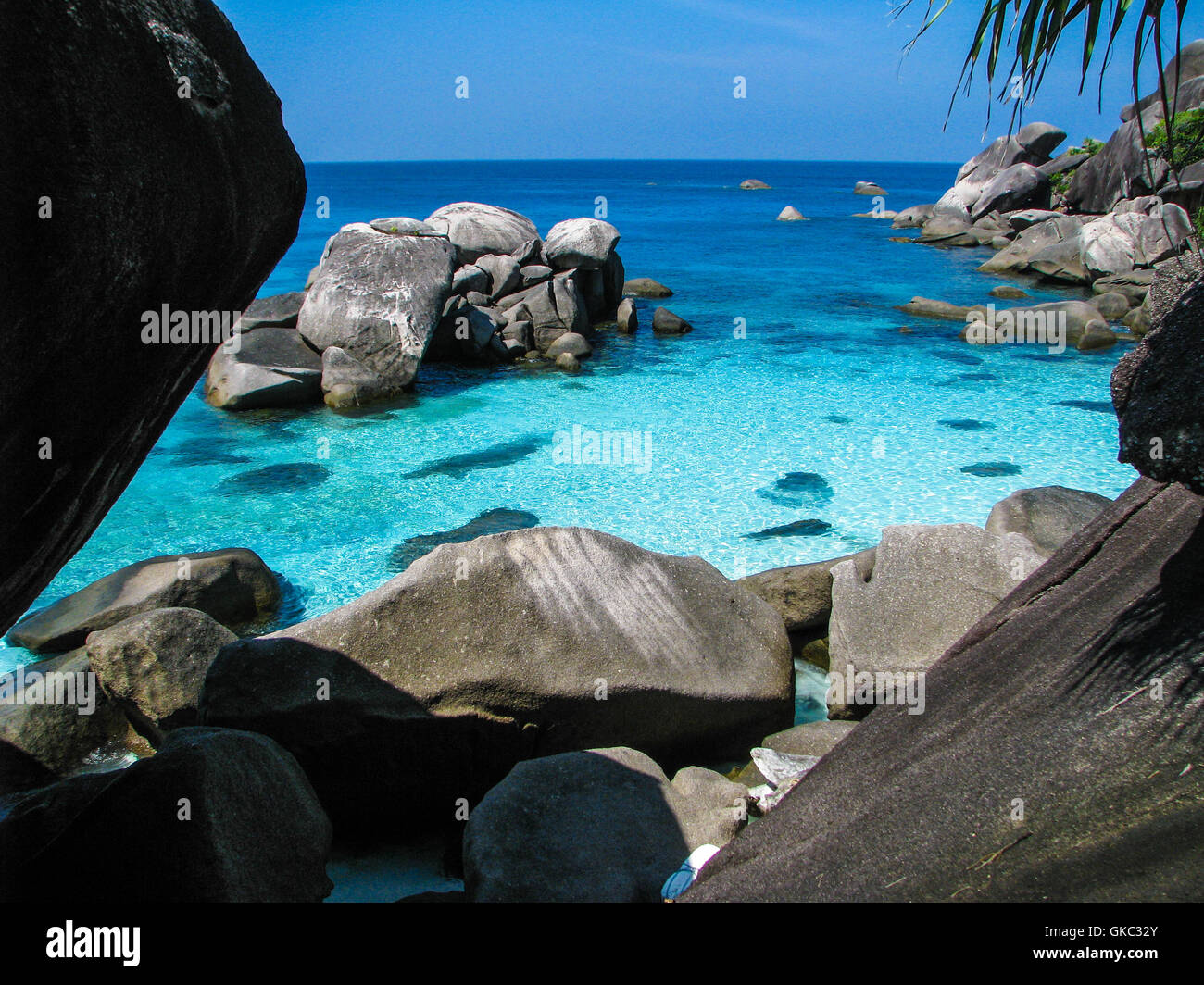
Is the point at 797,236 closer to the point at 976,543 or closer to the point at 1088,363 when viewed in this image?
the point at 1088,363

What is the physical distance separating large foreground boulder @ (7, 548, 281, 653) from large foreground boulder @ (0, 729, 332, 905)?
12.6ft

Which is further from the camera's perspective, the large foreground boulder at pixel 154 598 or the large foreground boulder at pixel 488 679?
the large foreground boulder at pixel 154 598

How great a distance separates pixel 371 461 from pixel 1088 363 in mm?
13970

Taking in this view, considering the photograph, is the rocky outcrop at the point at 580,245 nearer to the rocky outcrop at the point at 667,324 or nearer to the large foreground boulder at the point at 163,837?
the rocky outcrop at the point at 667,324

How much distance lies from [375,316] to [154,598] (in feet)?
28.2

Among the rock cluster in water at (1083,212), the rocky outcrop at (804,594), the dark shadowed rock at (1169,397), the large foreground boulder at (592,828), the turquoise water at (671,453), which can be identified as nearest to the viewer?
the dark shadowed rock at (1169,397)

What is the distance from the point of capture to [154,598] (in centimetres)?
783

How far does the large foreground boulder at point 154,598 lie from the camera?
784 cm

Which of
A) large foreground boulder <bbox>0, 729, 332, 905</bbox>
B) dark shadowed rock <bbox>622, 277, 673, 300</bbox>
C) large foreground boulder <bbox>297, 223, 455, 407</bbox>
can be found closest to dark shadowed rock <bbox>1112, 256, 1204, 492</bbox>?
large foreground boulder <bbox>0, 729, 332, 905</bbox>

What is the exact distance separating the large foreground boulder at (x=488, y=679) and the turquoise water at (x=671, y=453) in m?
3.61

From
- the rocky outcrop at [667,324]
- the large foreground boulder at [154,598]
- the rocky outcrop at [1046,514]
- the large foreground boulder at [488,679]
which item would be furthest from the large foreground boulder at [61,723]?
the rocky outcrop at [667,324]

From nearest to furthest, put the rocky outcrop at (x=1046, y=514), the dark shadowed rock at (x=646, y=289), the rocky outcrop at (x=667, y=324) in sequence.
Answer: the rocky outcrop at (x=1046, y=514)
the rocky outcrop at (x=667, y=324)
the dark shadowed rock at (x=646, y=289)

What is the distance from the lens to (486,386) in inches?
659

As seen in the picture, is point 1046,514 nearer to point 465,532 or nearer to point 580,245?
point 465,532
